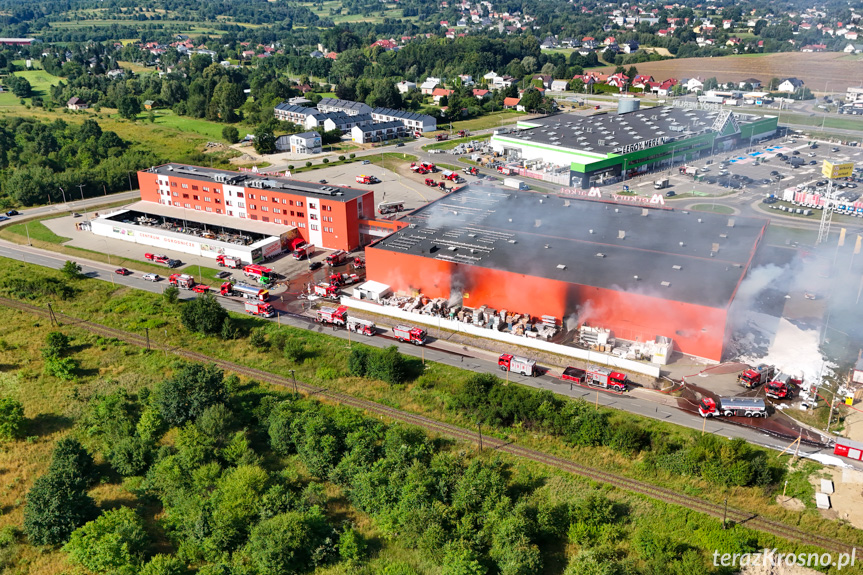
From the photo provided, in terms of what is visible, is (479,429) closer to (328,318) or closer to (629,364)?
(629,364)

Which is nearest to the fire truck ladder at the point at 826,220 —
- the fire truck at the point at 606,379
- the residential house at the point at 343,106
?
the fire truck at the point at 606,379

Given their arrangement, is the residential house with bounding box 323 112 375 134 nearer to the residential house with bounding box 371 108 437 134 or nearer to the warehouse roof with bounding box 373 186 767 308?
the residential house with bounding box 371 108 437 134

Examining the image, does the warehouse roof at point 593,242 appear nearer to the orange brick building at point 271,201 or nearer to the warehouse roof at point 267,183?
the orange brick building at point 271,201

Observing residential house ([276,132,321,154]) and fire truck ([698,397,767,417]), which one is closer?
fire truck ([698,397,767,417])

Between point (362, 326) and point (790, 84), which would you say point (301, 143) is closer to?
point (362, 326)

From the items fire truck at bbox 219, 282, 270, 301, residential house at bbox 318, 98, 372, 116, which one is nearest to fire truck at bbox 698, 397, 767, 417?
fire truck at bbox 219, 282, 270, 301

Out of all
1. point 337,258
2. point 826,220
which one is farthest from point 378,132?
point 826,220

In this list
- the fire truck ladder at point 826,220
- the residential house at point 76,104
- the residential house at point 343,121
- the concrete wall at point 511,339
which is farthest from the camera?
the residential house at point 76,104
